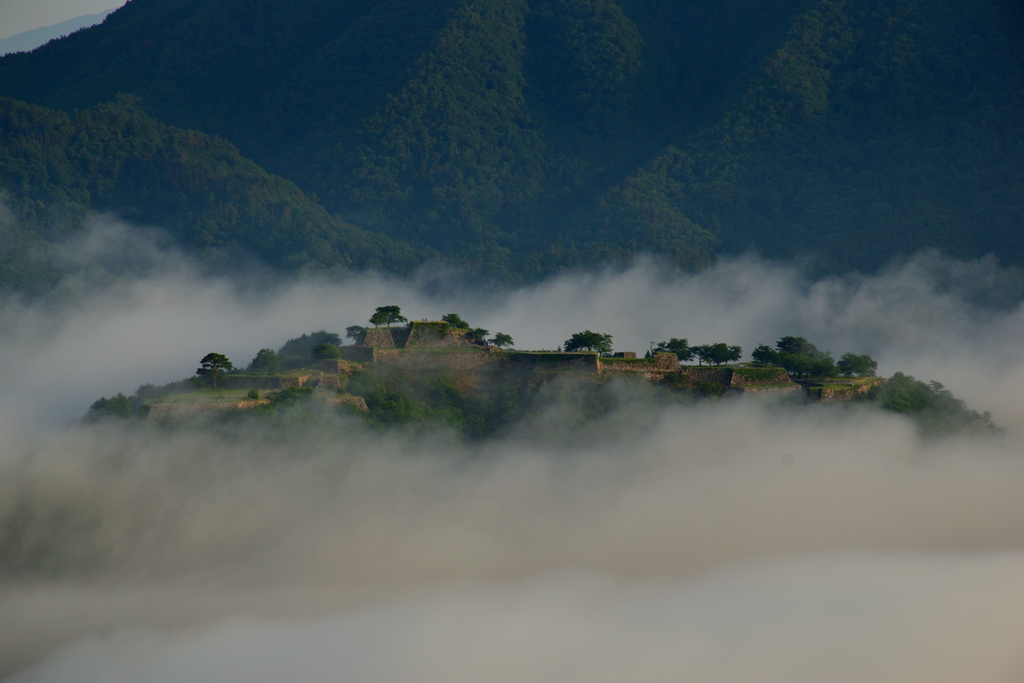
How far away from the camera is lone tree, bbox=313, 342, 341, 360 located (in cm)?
6462

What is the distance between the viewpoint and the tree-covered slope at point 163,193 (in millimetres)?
163375

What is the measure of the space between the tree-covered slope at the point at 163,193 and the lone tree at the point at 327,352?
96.8 metres

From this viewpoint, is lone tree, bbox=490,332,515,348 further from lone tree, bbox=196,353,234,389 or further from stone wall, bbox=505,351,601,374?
lone tree, bbox=196,353,234,389

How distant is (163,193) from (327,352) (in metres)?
119

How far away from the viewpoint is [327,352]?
64625 mm

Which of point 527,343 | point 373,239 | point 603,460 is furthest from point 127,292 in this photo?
point 603,460

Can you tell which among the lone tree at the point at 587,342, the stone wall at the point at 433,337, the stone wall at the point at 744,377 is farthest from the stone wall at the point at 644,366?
the stone wall at the point at 433,337

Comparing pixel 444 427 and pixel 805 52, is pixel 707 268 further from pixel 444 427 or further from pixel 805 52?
pixel 444 427

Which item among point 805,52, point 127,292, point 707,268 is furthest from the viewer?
point 805,52

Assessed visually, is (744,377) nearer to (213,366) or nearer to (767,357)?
(767,357)

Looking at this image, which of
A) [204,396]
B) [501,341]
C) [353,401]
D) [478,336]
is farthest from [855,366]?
[204,396]

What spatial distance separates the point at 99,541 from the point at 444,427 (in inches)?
843

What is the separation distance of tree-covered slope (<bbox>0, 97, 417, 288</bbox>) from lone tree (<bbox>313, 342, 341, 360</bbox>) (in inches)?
3812

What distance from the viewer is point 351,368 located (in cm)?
6469
